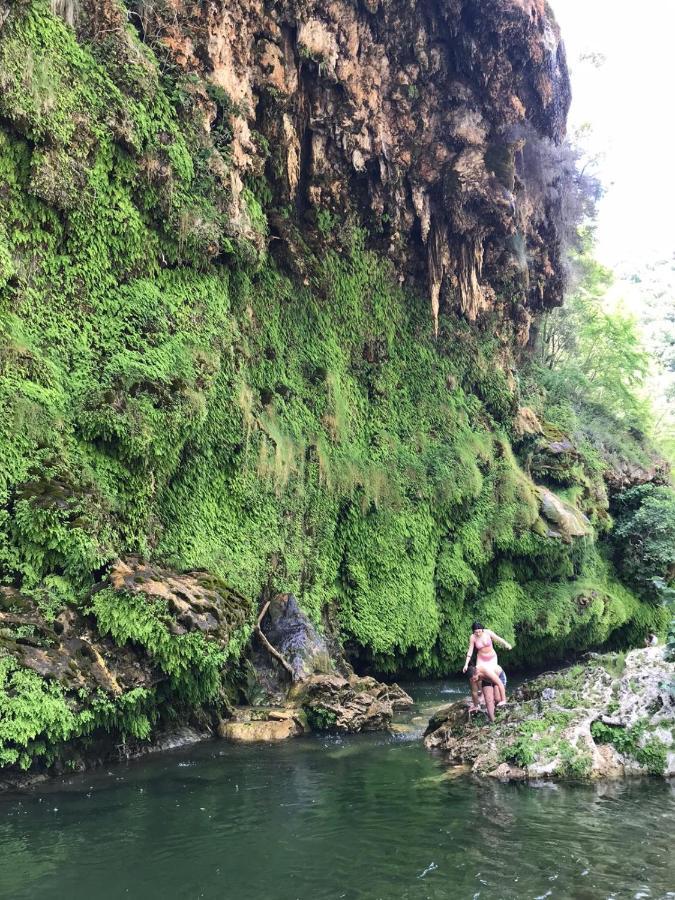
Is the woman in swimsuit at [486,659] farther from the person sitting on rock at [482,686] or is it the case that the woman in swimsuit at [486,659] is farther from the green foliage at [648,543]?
the green foliage at [648,543]

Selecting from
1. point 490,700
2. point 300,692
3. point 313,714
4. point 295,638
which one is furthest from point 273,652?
point 490,700

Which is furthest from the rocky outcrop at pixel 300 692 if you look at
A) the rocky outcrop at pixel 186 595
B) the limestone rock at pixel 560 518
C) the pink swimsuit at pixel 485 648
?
the limestone rock at pixel 560 518

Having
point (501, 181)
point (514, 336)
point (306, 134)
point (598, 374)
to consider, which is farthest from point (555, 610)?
point (598, 374)

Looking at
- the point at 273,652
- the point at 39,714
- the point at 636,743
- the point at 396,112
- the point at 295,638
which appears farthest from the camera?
the point at 396,112

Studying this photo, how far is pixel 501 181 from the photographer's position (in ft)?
73.2

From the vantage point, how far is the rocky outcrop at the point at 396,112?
1504 cm

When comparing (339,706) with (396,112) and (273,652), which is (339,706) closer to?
(273,652)

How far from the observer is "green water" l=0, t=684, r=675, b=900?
5.73 metres

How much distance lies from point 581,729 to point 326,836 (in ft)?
14.9

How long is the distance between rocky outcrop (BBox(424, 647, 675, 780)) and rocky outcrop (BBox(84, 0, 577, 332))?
10.8 m

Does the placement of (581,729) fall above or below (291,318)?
below

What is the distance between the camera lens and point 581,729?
982 centimetres

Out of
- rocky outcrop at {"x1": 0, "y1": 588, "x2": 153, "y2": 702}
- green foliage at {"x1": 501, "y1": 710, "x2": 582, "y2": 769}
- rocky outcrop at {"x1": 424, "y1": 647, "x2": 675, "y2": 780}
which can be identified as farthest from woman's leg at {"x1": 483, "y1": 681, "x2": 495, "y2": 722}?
rocky outcrop at {"x1": 0, "y1": 588, "x2": 153, "y2": 702}

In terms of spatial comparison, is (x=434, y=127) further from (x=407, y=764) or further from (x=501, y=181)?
(x=407, y=764)
